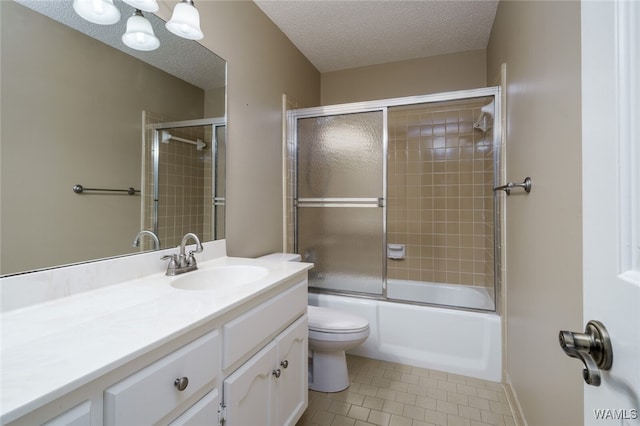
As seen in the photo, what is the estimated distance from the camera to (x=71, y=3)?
0.99 m

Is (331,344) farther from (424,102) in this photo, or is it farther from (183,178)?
(424,102)

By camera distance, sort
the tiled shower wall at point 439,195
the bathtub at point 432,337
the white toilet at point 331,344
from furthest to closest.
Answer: the tiled shower wall at point 439,195 < the bathtub at point 432,337 < the white toilet at point 331,344

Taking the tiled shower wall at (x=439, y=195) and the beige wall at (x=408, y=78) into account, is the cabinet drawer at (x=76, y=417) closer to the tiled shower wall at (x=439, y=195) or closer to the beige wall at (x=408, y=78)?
the tiled shower wall at (x=439, y=195)

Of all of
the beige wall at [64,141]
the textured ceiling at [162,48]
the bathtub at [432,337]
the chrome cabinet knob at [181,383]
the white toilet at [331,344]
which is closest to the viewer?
the chrome cabinet knob at [181,383]

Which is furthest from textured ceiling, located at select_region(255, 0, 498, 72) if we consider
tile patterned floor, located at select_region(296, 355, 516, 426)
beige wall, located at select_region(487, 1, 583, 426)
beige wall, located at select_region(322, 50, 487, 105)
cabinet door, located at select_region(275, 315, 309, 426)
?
tile patterned floor, located at select_region(296, 355, 516, 426)

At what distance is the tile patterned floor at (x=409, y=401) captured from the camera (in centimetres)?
153

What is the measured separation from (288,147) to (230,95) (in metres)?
0.75

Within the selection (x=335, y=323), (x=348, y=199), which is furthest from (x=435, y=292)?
(x=335, y=323)

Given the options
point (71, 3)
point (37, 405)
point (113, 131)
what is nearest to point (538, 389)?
point (37, 405)

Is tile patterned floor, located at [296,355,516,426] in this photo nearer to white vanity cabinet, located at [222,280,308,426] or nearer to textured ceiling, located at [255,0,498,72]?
white vanity cabinet, located at [222,280,308,426]

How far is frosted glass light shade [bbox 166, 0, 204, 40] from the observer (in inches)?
49.3

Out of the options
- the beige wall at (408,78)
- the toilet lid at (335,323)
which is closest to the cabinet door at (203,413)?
the toilet lid at (335,323)

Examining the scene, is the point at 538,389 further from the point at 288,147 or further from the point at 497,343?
the point at 288,147

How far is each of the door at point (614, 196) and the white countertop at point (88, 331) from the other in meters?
0.79
